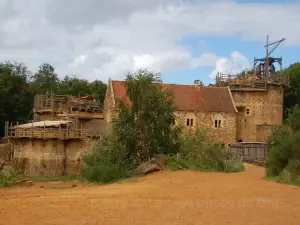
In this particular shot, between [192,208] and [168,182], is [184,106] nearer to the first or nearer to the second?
[168,182]

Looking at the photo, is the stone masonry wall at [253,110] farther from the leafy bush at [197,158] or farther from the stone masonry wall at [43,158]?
the stone masonry wall at [43,158]

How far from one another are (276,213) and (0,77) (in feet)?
173

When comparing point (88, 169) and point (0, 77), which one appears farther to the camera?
point (0, 77)

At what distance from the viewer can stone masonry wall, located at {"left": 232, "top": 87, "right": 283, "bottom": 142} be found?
4709 centimetres

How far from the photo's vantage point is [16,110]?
2282 inches

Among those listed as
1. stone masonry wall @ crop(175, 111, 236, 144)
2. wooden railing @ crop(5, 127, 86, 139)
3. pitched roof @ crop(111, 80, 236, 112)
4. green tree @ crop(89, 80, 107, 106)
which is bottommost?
wooden railing @ crop(5, 127, 86, 139)

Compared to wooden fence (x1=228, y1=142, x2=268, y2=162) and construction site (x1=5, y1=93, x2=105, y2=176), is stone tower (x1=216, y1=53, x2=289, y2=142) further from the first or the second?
construction site (x1=5, y1=93, x2=105, y2=176)

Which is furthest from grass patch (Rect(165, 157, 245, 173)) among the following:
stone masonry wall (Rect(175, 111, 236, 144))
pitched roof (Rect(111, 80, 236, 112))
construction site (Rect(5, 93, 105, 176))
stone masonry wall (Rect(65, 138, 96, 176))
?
pitched roof (Rect(111, 80, 236, 112))

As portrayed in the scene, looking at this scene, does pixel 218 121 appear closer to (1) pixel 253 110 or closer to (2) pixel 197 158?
(1) pixel 253 110

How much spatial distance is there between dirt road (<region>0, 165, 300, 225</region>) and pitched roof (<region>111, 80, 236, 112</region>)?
27.3 meters

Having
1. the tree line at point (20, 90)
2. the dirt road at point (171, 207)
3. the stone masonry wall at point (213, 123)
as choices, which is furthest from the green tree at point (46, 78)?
the dirt road at point (171, 207)

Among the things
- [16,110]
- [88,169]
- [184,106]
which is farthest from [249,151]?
[16,110]

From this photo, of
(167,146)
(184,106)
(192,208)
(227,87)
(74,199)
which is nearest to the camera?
(192,208)

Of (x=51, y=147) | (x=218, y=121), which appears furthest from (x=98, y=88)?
(x=51, y=147)
